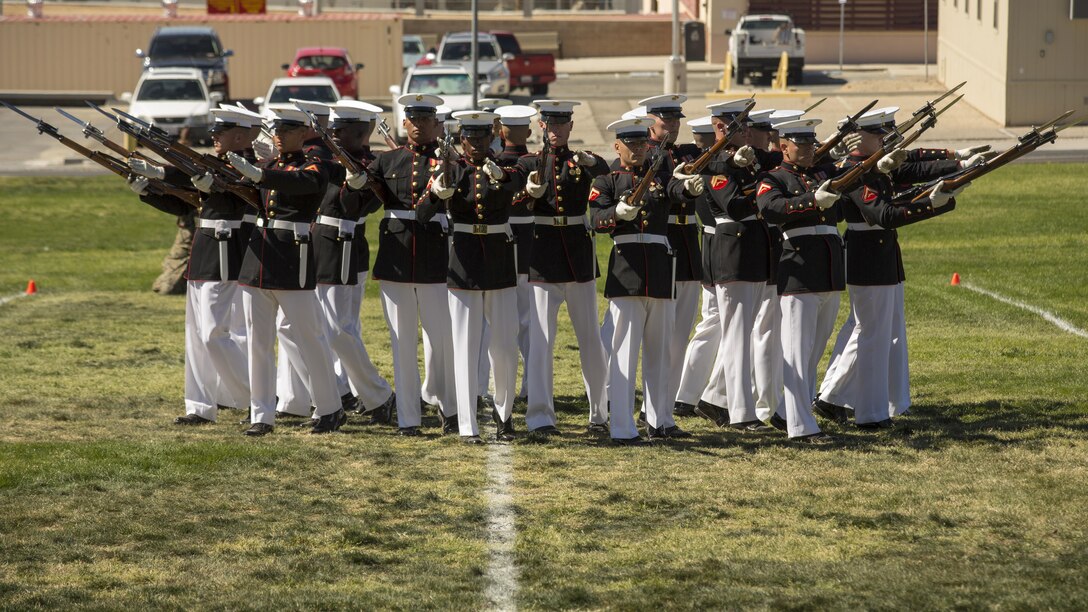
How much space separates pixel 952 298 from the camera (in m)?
15.8

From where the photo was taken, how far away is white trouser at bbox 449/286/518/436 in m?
9.90

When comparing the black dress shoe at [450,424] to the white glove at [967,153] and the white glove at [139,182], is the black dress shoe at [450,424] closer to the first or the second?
the white glove at [139,182]

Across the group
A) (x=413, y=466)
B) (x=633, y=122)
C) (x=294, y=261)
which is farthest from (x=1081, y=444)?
(x=294, y=261)

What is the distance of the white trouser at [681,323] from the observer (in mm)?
10359

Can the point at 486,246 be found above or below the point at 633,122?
below

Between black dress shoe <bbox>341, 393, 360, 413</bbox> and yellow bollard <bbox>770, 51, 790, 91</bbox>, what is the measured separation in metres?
30.2

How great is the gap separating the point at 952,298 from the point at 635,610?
32.8 ft

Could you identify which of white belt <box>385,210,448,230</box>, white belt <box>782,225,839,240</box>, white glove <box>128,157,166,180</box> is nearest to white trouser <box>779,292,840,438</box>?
white belt <box>782,225,839,240</box>

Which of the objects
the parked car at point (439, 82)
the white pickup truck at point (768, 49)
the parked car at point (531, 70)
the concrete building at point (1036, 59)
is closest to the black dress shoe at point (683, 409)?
the parked car at point (439, 82)

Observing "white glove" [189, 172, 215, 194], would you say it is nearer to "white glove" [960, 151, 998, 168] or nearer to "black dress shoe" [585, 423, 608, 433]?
"black dress shoe" [585, 423, 608, 433]

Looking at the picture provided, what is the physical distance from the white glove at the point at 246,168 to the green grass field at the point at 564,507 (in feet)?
5.39

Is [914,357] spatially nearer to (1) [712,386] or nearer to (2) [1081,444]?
(1) [712,386]

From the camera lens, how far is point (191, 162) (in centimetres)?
991

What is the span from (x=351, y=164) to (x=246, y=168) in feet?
2.37
